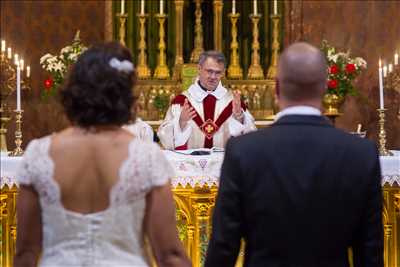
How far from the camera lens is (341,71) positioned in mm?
7414

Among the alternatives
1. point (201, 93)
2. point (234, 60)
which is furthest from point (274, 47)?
point (201, 93)

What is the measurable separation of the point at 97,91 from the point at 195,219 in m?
2.44

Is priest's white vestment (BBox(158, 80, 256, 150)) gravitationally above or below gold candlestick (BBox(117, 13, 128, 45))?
below

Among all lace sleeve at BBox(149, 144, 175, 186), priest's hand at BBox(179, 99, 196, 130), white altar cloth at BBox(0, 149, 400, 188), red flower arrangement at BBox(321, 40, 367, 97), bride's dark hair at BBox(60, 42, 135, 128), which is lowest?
white altar cloth at BBox(0, 149, 400, 188)

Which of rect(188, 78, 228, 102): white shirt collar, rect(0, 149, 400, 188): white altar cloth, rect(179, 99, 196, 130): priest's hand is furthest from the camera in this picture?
rect(188, 78, 228, 102): white shirt collar

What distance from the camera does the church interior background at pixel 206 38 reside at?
7918mm

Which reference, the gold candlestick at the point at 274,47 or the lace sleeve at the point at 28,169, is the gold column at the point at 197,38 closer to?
the gold candlestick at the point at 274,47

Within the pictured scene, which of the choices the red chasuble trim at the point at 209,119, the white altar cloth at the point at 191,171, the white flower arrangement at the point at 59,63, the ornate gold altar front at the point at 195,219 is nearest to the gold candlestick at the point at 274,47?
the white flower arrangement at the point at 59,63

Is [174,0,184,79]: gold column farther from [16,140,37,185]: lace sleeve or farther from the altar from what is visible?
[16,140,37,185]: lace sleeve

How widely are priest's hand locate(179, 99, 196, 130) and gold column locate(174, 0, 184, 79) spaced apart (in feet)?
8.38

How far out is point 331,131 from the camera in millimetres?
2424

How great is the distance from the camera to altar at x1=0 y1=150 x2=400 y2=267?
439cm

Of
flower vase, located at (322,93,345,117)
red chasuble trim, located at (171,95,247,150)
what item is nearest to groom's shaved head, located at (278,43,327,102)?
red chasuble trim, located at (171,95,247,150)

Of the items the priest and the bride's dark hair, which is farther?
the priest
